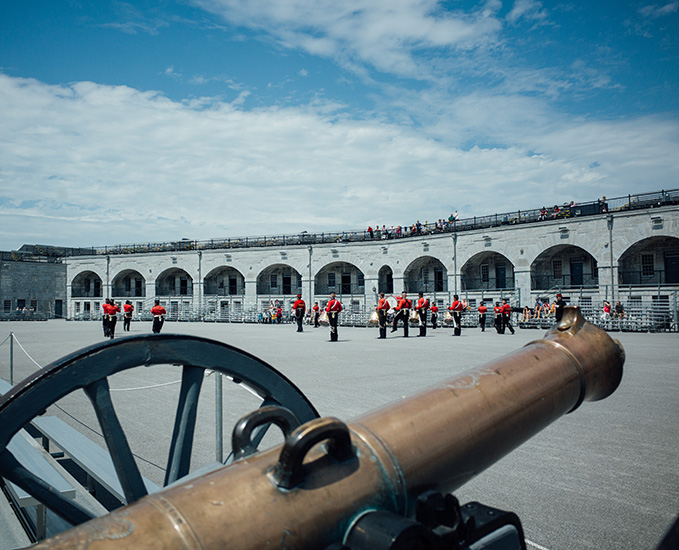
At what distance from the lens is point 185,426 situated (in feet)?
8.35

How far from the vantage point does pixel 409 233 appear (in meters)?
42.8

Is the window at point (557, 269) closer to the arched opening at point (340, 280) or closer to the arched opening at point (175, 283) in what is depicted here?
the arched opening at point (340, 280)

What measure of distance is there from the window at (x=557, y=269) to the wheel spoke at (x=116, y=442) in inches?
1502

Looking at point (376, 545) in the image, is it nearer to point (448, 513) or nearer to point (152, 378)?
point (448, 513)

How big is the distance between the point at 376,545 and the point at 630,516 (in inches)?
114

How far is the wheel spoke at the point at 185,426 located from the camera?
8.25 feet

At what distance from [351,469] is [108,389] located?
1.25 m

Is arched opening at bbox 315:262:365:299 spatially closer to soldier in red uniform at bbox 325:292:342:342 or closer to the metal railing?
the metal railing

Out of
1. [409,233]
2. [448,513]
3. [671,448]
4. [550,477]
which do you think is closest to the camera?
[448,513]

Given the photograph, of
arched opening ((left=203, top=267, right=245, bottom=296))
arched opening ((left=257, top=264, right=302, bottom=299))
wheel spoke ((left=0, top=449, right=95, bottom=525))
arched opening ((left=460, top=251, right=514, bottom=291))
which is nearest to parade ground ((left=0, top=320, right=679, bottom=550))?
wheel spoke ((left=0, top=449, right=95, bottom=525))

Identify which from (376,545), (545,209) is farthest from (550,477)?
(545,209)

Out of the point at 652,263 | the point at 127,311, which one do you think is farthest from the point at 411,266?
the point at 127,311

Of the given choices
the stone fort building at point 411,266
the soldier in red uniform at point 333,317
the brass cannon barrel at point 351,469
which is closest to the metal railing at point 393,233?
the stone fort building at point 411,266

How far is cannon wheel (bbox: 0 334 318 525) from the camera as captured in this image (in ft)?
7.14
